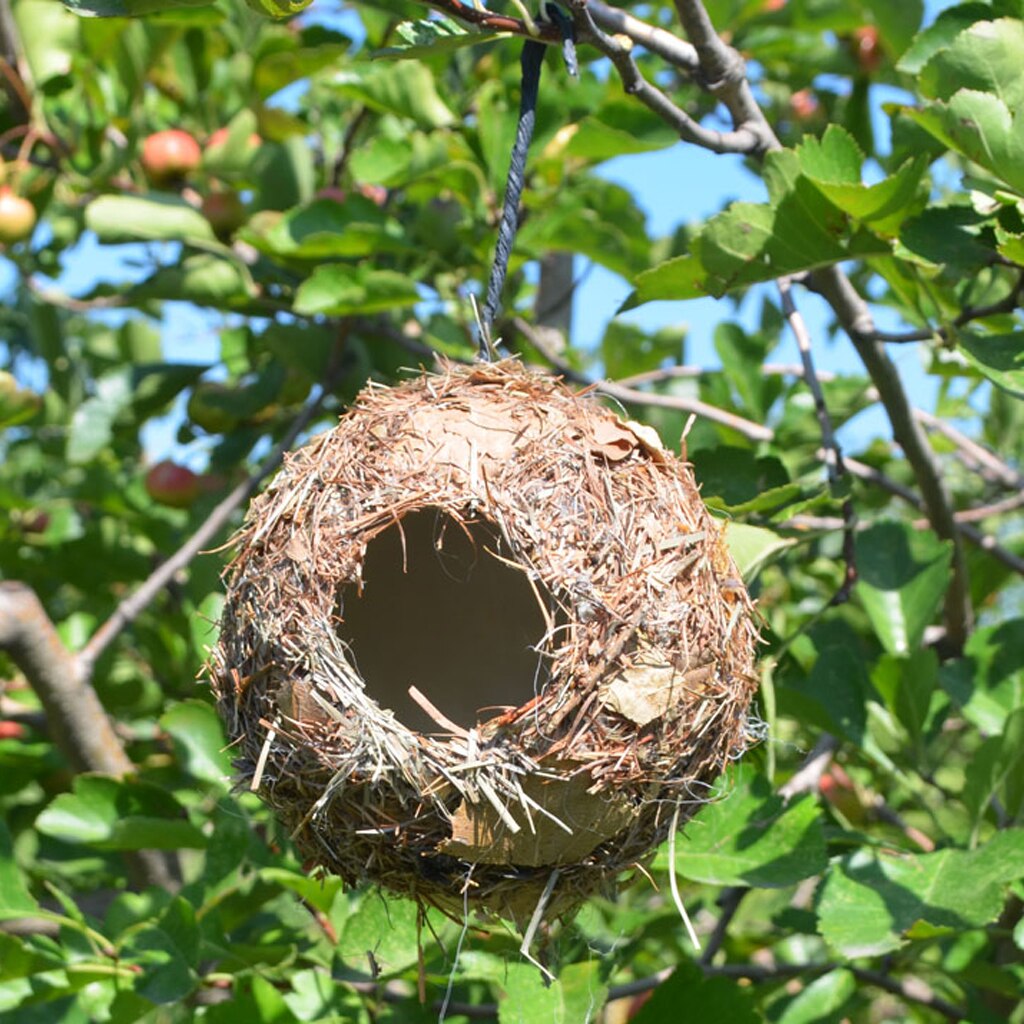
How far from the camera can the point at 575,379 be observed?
95.4 inches

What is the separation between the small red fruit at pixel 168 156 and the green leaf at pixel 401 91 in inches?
24.4

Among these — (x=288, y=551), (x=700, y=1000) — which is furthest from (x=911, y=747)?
(x=288, y=551)

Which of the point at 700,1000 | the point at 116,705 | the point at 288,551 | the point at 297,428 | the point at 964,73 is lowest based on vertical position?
the point at 116,705

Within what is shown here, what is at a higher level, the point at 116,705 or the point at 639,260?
the point at 639,260

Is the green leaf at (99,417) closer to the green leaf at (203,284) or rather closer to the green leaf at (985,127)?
the green leaf at (203,284)

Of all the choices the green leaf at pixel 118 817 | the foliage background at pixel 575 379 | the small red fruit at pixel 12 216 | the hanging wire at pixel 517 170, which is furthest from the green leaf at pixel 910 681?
the small red fruit at pixel 12 216

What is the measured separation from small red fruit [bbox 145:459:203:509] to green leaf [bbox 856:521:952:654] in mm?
1509

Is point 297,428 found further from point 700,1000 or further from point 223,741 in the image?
point 700,1000

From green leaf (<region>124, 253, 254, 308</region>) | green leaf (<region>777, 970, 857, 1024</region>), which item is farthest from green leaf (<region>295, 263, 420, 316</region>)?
green leaf (<region>777, 970, 857, 1024</region>)

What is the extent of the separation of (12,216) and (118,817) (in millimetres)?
1360

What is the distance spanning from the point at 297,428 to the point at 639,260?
0.73m

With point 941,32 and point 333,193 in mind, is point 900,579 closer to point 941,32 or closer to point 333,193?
point 941,32

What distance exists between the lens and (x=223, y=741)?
71.4 inches

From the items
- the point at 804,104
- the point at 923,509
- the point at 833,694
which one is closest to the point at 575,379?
the point at 923,509
